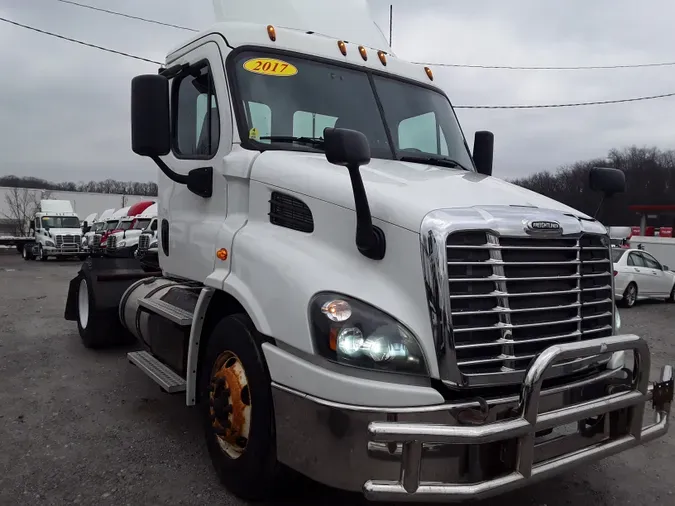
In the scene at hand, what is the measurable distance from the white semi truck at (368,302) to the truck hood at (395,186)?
2cm

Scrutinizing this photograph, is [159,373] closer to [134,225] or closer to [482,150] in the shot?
[482,150]

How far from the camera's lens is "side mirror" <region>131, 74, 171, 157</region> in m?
3.62

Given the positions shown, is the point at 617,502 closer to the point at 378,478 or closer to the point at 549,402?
the point at 549,402

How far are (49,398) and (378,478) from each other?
3989 mm

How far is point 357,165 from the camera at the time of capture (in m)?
2.71

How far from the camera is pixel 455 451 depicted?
2471mm

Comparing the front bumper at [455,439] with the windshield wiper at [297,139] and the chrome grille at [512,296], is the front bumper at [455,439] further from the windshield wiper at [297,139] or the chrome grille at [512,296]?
the windshield wiper at [297,139]

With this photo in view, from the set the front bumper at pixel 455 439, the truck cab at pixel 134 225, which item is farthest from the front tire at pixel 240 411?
the truck cab at pixel 134 225

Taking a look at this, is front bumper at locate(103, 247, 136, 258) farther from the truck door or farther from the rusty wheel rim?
the rusty wheel rim

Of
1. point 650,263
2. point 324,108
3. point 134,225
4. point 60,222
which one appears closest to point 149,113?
point 324,108

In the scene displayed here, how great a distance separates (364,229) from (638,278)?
14.5 meters

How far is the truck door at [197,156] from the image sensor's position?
3.94 metres

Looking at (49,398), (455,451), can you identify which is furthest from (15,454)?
(455,451)

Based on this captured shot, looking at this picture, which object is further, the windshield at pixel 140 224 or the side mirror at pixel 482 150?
the windshield at pixel 140 224
